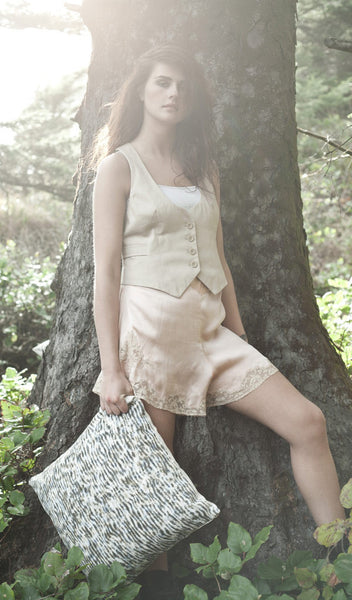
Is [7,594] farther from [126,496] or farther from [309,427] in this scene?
[309,427]

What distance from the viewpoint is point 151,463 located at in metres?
2.11

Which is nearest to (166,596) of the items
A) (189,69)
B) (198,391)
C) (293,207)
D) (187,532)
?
(187,532)

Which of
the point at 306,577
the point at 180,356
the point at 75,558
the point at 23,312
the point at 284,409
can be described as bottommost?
the point at 23,312

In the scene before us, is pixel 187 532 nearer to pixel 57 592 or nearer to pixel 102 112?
pixel 57 592

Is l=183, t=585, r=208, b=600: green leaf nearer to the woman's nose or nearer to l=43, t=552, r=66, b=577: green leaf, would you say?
l=43, t=552, r=66, b=577: green leaf

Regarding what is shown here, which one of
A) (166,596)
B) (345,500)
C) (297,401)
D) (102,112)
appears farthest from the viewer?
(102,112)

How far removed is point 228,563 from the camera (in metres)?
1.95

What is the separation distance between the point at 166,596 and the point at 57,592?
52 centimetres

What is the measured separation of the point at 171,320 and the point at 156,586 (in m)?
1.10

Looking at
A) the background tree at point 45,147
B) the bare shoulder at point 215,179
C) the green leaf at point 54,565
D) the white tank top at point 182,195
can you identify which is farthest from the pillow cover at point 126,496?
the background tree at point 45,147

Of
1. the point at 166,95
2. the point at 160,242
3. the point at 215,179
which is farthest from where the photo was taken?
the point at 215,179

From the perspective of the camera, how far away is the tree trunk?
8.73ft

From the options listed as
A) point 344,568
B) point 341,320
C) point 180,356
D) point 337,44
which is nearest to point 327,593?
point 344,568

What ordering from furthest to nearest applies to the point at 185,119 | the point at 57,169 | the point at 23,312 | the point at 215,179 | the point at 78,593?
the point at 57,169, the point at 23,312, the point at 215,179, the point at 185,119, the point at 78,593
